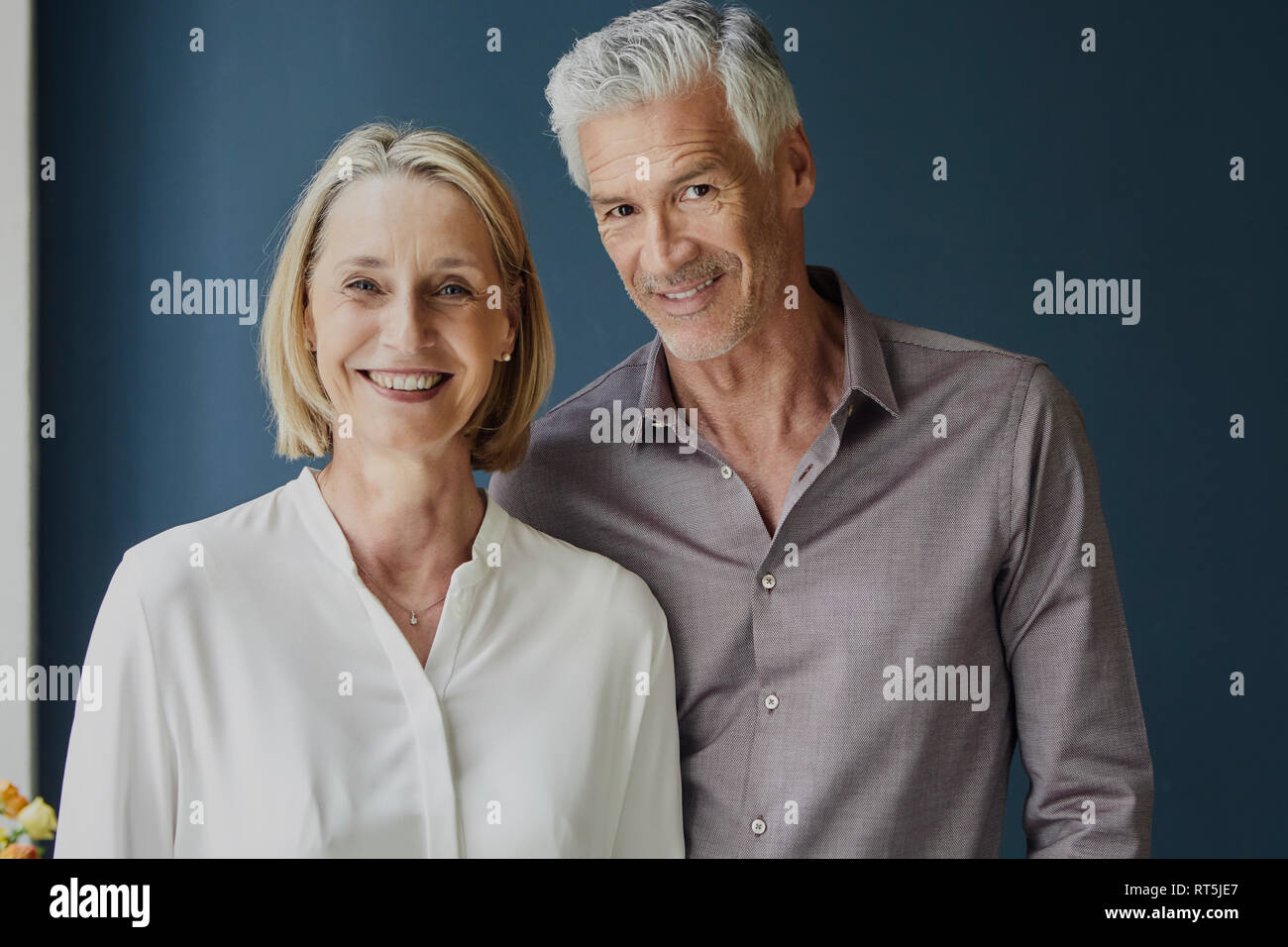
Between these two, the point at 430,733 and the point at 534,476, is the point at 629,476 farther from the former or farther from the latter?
the point at 430,733

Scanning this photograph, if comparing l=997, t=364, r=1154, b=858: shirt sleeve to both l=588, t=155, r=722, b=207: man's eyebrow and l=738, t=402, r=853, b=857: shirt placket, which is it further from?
l=588, t=155, r=722, b=207: man's eyebrow

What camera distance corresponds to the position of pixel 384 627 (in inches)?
58.4

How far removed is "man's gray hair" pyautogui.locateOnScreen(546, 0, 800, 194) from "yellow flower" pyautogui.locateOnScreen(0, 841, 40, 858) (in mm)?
1201

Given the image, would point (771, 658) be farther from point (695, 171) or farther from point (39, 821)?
point (39, 821)

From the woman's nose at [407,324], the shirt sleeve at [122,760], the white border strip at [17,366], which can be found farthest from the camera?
the white border strip at [17,366]

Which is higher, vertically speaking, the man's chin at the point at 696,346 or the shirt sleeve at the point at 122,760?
the man's chin at the point at 696,346

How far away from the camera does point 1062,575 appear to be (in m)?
1.72

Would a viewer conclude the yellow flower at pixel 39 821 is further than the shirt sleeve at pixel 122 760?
Yes

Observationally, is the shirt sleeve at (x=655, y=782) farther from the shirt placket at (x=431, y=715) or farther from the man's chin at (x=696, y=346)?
the man's chin at (x=696, y=346)

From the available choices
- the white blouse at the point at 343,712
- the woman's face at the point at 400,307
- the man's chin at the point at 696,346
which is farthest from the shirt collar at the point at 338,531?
the man's chin at the point at 696,346

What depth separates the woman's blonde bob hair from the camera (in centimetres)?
152

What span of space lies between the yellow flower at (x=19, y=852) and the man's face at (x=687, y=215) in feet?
3.56

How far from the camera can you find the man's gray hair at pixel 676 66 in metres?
1.66

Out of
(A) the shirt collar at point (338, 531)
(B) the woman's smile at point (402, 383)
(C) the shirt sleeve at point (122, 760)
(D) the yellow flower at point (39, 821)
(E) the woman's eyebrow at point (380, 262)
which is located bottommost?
(D) the yellow flower at point (39, 821)
